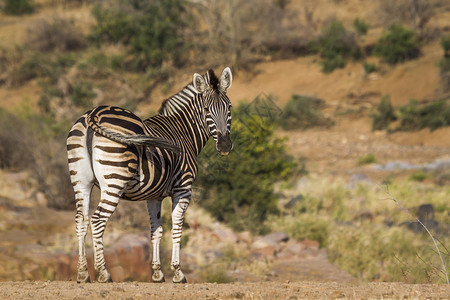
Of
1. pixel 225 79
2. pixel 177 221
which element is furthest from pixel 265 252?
pixel 225 79

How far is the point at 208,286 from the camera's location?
6711mm

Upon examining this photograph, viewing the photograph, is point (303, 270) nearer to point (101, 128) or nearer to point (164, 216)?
point (164, 216)

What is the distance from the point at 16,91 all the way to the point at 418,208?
92.9ft

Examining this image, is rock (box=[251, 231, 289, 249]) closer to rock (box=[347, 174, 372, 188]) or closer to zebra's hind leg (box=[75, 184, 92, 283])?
rock (box=[347, 174, 372, 188])

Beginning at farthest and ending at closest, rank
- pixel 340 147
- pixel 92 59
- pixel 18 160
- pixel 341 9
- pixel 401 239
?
pixel 341 9 → pixel 92 59 → pixel 340 147 → pixel 18 160 → pixel 401 239

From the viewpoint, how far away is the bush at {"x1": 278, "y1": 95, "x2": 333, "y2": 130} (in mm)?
32062

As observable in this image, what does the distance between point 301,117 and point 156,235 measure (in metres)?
25.5

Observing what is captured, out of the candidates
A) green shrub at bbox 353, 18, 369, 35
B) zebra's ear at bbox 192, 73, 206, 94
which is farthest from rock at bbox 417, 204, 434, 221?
green shrub at bbox 353, 18, 369, 35

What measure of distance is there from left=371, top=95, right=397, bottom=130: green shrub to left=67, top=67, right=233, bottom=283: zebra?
24658 millimetres

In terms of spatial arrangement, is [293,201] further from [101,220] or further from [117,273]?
[101,220]

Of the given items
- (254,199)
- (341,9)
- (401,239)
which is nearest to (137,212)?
(254,199)

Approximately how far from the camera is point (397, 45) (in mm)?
36656

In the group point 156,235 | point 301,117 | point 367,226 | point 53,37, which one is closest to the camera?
point 156,235

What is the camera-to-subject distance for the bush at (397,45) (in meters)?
36.7
